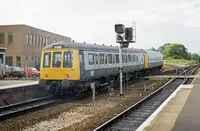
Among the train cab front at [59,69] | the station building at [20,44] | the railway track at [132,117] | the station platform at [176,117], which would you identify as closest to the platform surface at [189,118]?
the station platform at [176,117]

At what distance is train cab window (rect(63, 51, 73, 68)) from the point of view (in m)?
17.5

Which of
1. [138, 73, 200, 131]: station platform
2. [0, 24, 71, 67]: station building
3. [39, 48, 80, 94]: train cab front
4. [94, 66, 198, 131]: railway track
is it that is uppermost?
[0, 24, 71, 67]: station building

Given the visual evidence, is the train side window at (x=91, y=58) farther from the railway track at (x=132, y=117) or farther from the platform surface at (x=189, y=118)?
the platform surface at (x=189, y=118)

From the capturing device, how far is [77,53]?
17438 millimetres

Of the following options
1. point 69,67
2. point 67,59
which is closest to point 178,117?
point 69,67

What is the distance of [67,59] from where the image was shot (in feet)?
57.8

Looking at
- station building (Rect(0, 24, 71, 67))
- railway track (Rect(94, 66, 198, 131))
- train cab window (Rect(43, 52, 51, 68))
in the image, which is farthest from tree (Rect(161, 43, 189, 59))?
railway track (Rect(94, 66, 198, 131))

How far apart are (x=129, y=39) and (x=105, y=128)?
8.66 m

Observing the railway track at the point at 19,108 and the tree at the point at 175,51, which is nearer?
the railway track at the point at 19,108

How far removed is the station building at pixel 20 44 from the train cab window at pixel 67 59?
114ft

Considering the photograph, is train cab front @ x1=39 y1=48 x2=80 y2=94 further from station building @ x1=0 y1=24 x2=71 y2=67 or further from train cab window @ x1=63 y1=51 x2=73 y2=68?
station building @ x1=0 y1=24 x2=71 y2=67

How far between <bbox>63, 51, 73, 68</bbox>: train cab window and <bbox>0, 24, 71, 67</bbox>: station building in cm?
3471

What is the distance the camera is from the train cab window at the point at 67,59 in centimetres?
1752

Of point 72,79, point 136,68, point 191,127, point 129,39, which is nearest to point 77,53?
point 72,79
